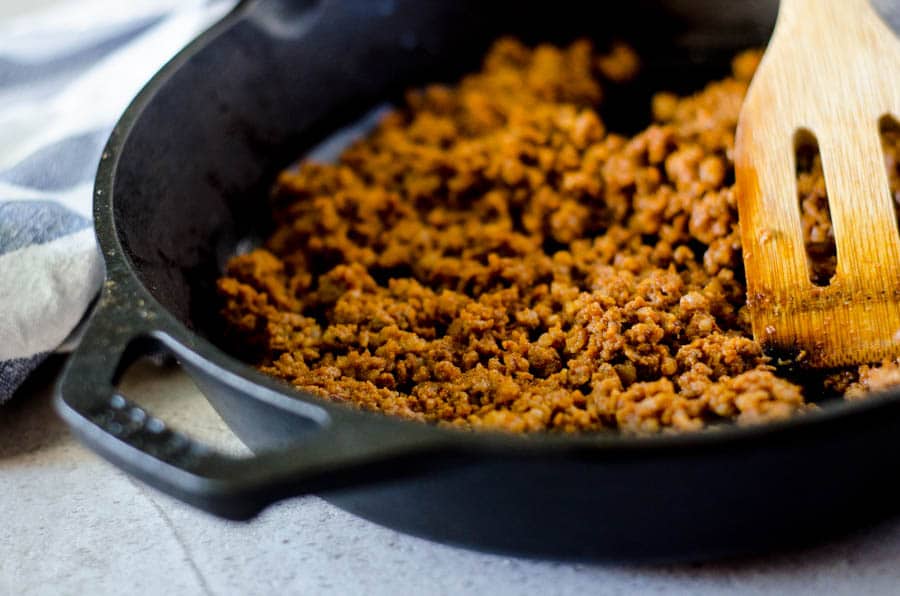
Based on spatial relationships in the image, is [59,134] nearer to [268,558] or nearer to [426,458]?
[268,558]

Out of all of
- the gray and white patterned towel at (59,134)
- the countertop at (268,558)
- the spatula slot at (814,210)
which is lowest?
the countertop at (268,558)

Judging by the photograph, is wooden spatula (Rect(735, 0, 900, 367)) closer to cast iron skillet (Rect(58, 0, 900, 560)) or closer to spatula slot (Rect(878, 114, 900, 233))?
spatula slot (Rect(878, 114, 900, 233))

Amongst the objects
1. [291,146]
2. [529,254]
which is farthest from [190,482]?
[291,146]

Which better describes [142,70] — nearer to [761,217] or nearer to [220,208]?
[220,208]

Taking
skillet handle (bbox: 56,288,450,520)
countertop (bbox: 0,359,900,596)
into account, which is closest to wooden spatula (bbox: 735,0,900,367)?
countertop (bbox: 0,359,900,596)

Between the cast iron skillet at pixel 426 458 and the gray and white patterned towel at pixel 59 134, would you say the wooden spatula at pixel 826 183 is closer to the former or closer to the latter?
the cast iron skillet at pixel 426 458

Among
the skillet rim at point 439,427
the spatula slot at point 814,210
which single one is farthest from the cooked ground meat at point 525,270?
the skillet rim at point 439,427
